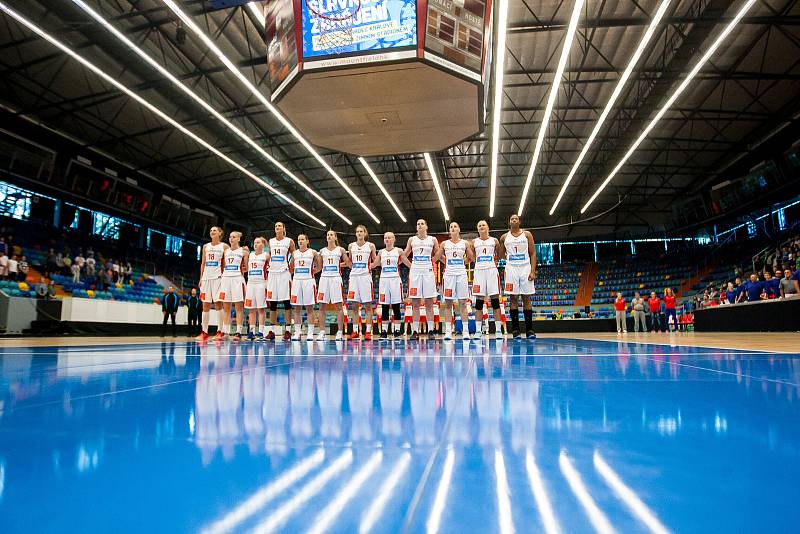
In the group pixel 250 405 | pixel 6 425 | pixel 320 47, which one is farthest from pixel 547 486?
pixel 320 47

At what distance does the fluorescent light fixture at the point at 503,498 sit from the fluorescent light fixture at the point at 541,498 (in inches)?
1.3

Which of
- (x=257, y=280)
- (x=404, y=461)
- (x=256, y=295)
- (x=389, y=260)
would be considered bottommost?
(x=404, y=461)

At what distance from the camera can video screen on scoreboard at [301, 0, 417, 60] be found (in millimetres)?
6320

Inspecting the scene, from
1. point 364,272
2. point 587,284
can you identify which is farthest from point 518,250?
point 587,284

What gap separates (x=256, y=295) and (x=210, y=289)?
0.67m

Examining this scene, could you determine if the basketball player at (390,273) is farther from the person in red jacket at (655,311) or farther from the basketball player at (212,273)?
the person in red jacket at (655,311)

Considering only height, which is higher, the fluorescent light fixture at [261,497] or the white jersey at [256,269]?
the white jersey at [256,269]

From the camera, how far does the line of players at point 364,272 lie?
22.3 feet

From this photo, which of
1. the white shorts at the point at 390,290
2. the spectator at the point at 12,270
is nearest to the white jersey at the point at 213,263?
the white shorts at the point at 390,290

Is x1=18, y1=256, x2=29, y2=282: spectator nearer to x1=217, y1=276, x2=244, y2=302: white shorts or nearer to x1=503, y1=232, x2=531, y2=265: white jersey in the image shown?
x1=217, y1=276, x2=244, y2=302: white shorts

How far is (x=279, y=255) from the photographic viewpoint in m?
7.41

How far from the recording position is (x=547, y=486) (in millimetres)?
613

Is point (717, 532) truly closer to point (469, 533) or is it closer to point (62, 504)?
point (469, 533)

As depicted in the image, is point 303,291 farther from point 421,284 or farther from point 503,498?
point 503,498
